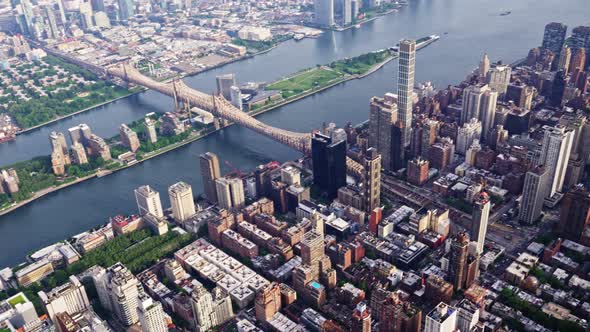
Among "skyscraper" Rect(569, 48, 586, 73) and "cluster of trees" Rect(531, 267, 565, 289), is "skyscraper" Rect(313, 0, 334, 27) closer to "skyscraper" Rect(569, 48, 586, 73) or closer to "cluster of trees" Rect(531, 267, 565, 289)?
"skyscraper" Rect(569, 48, 586, 73)

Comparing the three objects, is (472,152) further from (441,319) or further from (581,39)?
(581,39)

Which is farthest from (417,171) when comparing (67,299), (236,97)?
(67,299)

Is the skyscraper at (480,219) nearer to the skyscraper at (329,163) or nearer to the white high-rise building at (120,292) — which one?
the skyscraper at (329,163)

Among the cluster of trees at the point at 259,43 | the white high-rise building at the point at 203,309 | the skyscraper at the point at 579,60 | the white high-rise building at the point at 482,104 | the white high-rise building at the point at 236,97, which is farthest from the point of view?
the cluster of trees at the point at 259,43

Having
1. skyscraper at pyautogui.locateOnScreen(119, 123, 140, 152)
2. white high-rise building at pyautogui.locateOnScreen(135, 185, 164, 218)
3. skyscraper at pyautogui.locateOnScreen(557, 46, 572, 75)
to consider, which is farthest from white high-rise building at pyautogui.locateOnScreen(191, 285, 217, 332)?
skyscraper at pyautogui.locateOnScreen(557, 46, 572, 75)

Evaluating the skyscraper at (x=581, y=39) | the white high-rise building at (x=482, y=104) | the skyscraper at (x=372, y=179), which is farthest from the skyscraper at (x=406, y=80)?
the skyscraper at (x=581, y=39)

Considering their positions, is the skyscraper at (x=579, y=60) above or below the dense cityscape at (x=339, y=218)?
above
